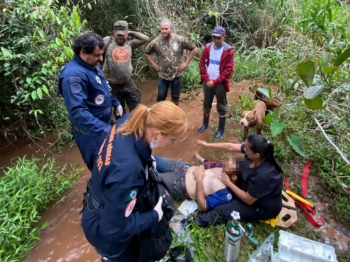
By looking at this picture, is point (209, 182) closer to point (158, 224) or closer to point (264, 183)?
point (264, 183)

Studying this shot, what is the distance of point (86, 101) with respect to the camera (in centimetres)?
242

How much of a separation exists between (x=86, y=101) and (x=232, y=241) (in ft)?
5.89

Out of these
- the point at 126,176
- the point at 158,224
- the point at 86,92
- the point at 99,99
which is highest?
the point at 126,176

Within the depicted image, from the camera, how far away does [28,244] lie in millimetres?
2480

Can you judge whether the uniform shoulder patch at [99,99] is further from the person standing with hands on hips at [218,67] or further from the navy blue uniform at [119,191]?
the person standing with hands on hips at [218,67]

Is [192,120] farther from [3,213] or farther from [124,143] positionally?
[124,143]

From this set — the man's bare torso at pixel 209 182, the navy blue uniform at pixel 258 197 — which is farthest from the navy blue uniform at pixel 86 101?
the navy blue uniform at pixel 258 197

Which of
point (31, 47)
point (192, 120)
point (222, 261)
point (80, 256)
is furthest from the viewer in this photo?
point (192, 120)

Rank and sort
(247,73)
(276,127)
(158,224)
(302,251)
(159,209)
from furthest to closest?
(247,73) → (276,127) → (302,251) → (158,224) → (159,209)

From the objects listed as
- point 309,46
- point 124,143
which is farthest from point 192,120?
point 124,143

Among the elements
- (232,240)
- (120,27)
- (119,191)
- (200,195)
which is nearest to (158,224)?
(119,191)

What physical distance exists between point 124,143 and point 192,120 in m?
3.33

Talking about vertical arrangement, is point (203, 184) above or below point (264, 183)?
below

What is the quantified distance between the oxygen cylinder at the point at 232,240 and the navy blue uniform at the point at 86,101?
133 centimetres
